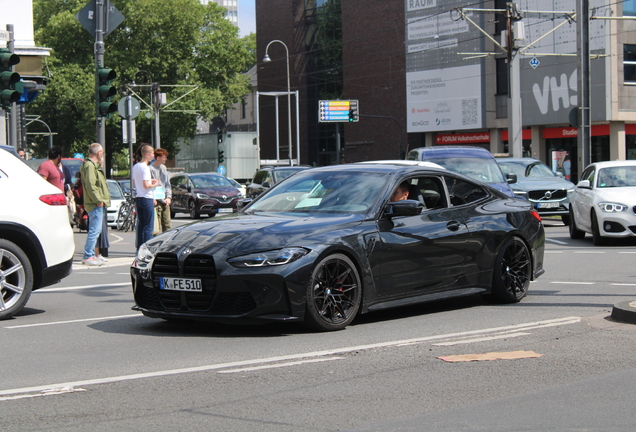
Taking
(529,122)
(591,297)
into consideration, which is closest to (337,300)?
(591,297)

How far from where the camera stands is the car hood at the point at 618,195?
55.4 feet

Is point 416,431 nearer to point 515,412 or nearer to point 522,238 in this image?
point 515,412

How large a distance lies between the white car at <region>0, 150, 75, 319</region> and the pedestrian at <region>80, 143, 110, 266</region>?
16.3ft

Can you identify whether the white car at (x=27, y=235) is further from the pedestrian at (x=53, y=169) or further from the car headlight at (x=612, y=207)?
the car headlight at (x=612, y=207)

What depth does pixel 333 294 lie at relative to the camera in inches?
305

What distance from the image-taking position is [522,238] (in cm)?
978

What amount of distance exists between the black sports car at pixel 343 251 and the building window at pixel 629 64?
41018 mm

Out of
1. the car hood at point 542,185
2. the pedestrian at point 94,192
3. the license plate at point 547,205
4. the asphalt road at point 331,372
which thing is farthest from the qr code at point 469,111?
the asphalt road at point 331,372

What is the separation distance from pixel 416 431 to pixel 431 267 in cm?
413

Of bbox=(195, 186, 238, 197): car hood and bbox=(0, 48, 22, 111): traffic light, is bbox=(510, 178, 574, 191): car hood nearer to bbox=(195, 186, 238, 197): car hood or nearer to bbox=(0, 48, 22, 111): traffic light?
bbox=(195, 186, 238, 197): car hood

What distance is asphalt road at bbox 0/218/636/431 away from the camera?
16.1 feet

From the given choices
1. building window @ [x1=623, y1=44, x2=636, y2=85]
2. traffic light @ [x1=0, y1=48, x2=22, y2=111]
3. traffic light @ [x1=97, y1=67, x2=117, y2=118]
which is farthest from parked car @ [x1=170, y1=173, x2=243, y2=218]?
building window @ [x1=623, y1=44, x2=636, y2=85]

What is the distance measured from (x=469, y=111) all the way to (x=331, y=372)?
5247 centimetres

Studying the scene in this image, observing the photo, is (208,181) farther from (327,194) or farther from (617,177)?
(327,194)
